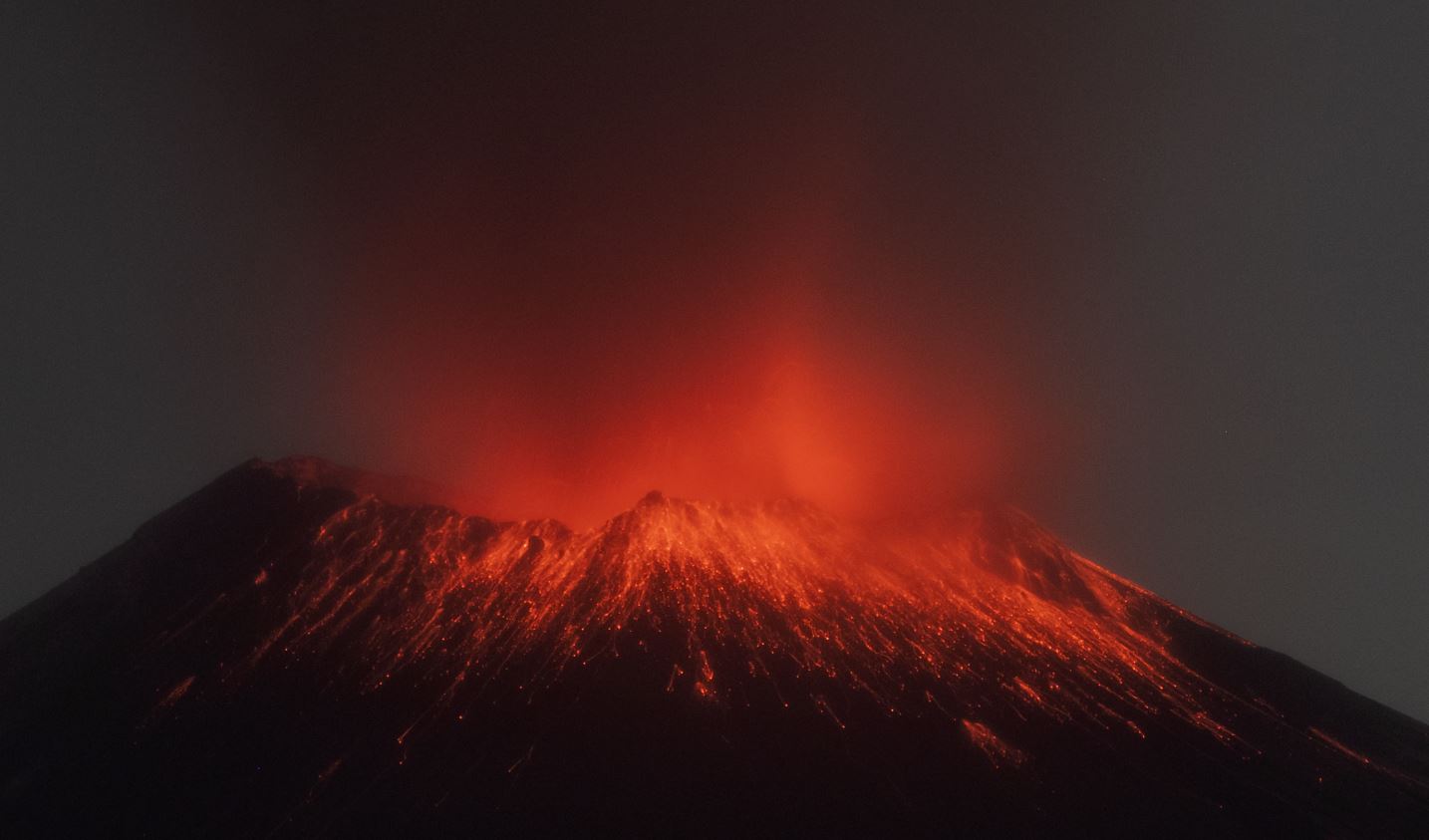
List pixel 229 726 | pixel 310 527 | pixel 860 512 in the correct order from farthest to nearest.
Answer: pixel 860 512
pixel 310 527
pixel 229 726

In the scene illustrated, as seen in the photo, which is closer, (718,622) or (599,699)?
(599,699)

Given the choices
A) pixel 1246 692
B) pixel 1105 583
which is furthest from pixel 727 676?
pixel 1105 583

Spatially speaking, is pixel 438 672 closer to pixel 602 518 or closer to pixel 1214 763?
pixel 602 518

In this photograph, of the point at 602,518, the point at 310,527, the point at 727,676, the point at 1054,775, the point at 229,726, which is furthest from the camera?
the point at 602,518

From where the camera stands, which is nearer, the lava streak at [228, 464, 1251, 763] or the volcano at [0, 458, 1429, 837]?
the volcano at [0, 458, 1429, 837]

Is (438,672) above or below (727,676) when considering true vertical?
below

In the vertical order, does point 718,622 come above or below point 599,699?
above

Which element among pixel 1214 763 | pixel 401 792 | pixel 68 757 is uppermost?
pixel 1214 763

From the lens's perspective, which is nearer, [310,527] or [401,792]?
[401,792]
